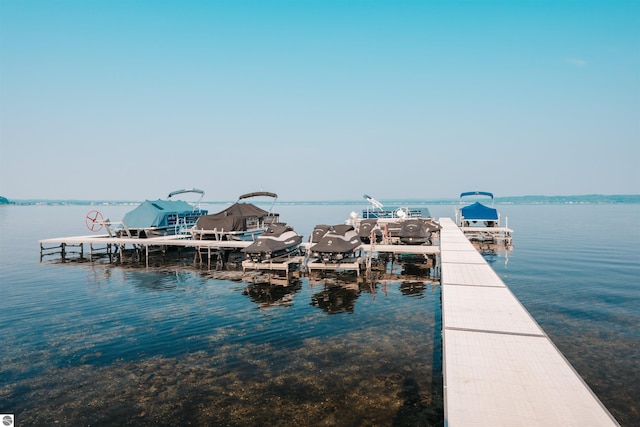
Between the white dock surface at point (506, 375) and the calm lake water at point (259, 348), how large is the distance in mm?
1512

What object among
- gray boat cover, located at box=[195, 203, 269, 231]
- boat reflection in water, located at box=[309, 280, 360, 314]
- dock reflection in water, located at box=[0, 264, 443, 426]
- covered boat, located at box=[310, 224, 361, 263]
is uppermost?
gray boat cover, located at box=[195, 203, 269, 231]

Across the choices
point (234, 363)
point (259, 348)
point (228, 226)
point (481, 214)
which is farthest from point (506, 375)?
point (481, 214)

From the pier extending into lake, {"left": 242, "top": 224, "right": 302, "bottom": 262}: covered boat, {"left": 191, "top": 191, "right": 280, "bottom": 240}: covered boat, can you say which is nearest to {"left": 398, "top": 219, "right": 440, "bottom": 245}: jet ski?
{"left": 242, "top": 224, "right": 302, "bottom": 262}: covered boat

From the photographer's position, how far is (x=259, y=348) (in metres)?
9.97

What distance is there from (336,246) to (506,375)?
1352 cm

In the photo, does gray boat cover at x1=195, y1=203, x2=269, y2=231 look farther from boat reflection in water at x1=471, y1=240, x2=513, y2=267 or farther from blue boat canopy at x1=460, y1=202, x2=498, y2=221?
blue boat canopy at x1=460, y1=202, x2=498, y2=221

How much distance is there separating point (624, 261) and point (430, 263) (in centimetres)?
1390

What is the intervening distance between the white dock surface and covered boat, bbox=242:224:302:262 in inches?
451

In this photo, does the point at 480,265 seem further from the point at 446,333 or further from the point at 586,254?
the point at 586,254

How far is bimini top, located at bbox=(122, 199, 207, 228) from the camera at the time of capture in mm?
29047

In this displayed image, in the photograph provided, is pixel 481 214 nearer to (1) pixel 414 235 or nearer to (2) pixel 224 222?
(1) pixel 414 235

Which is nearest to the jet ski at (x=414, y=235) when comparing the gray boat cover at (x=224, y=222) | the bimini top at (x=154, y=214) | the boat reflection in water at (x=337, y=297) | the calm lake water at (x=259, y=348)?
the calm lake water at (x=259, y=348)

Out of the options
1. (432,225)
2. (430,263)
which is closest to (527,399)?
(430,263)

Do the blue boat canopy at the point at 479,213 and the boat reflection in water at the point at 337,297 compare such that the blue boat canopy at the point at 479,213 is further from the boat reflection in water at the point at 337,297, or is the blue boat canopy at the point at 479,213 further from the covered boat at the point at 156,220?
the covered boat at the point at 156,220
